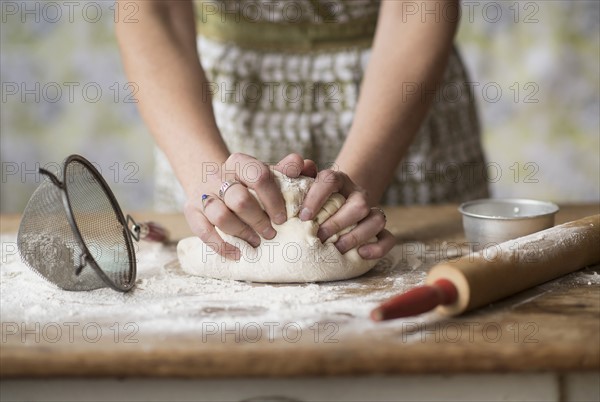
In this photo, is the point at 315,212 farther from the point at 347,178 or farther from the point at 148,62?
the point at 148,62

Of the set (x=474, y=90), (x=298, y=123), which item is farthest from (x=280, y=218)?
(x=474, y=90)

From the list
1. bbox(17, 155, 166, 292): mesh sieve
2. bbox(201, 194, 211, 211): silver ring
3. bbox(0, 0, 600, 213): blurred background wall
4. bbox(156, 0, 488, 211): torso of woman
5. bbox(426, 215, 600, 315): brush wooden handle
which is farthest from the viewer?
bbox(0, 0, 600, 213): blurred background wall

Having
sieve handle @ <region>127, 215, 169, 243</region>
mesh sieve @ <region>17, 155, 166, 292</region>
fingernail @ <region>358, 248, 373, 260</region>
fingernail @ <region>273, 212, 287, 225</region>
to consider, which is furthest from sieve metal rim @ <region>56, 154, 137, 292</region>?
fingernail @ <region>358, 248, 373, 260</region>

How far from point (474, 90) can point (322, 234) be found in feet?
6.82

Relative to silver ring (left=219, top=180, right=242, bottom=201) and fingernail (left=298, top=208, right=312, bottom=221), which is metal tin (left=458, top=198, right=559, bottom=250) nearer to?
fingernail (left=298, top=208, right=312, bottom=221)

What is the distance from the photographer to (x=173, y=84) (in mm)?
1427

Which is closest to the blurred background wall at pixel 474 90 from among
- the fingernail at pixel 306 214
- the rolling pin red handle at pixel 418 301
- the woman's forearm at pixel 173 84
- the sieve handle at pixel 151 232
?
the woman's forearm at pixel 173 84

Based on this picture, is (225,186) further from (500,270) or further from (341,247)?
(500,270)

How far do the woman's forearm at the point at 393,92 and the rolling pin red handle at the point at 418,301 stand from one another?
16.6 inches

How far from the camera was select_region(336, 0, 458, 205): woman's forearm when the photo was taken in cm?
136

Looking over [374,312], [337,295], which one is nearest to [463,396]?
[374,312]

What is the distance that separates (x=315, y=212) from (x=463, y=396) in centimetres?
40

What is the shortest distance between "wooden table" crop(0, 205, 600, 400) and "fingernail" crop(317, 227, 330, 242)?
0.29 metres

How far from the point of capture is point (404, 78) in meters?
1.44
